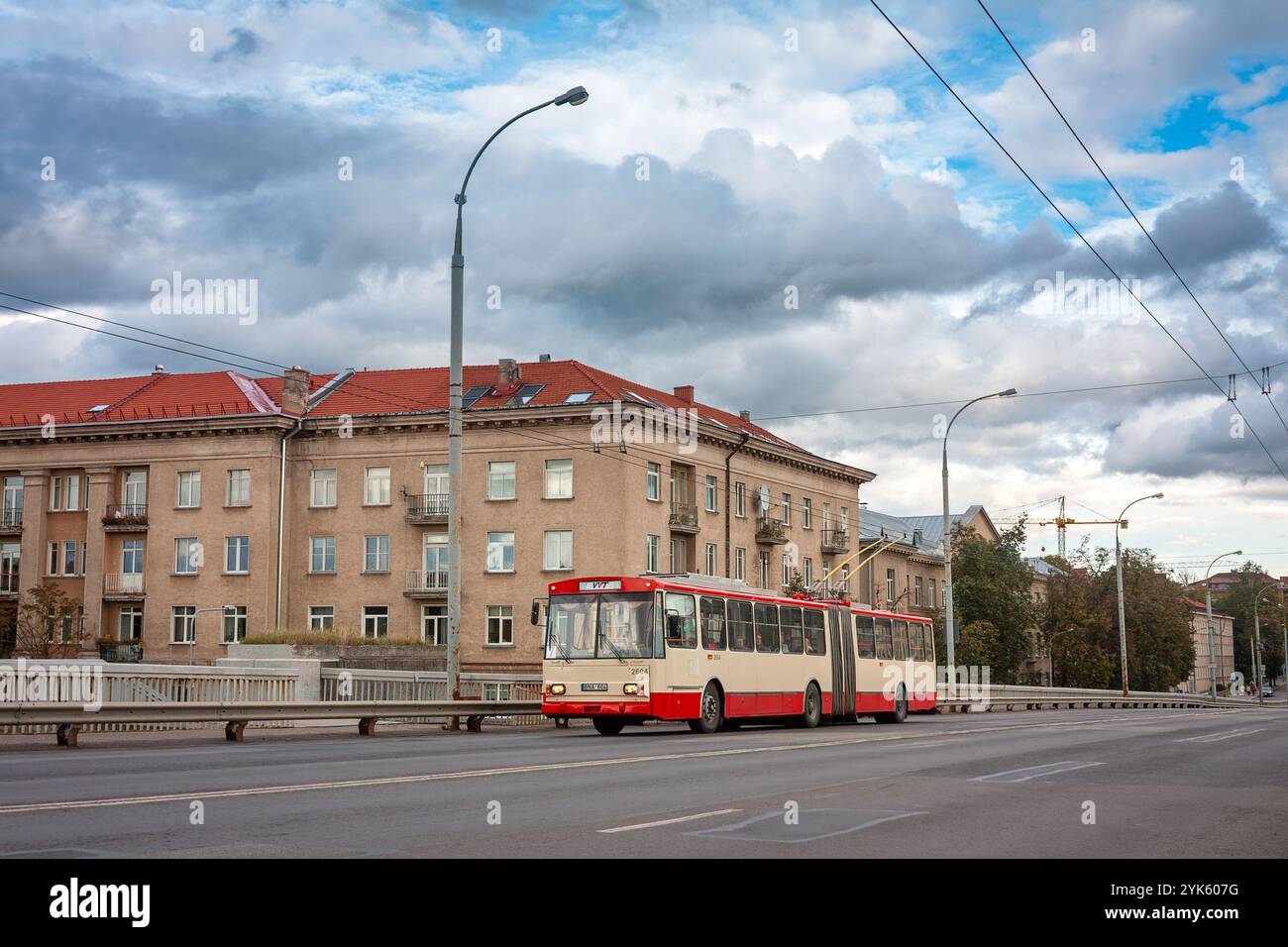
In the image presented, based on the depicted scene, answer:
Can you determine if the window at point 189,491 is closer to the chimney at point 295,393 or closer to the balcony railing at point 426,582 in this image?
the chimney at point 295,393

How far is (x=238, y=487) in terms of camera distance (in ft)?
190

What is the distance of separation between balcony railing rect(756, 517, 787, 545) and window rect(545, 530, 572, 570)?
12.1 metres

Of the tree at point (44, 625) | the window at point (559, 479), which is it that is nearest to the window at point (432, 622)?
the window at point (559, 479)

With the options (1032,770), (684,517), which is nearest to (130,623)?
(684,517)

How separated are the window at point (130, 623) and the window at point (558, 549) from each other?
1905 cm

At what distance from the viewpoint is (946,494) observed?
48.8 metres

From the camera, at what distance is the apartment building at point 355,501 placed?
54281mm

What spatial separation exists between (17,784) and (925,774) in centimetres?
912

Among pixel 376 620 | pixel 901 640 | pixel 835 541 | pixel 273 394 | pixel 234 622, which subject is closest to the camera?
pixel 901 640

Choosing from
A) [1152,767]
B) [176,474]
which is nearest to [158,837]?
[1152,767]

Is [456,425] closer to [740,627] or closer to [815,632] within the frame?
[740,627]

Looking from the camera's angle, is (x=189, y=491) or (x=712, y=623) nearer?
(x=712, y=623)

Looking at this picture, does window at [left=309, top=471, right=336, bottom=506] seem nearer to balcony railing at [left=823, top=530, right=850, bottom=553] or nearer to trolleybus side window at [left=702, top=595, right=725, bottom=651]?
balcony railing at [left=823, top=530, right=850, bottom=553]

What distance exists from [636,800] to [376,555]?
4688 cm
